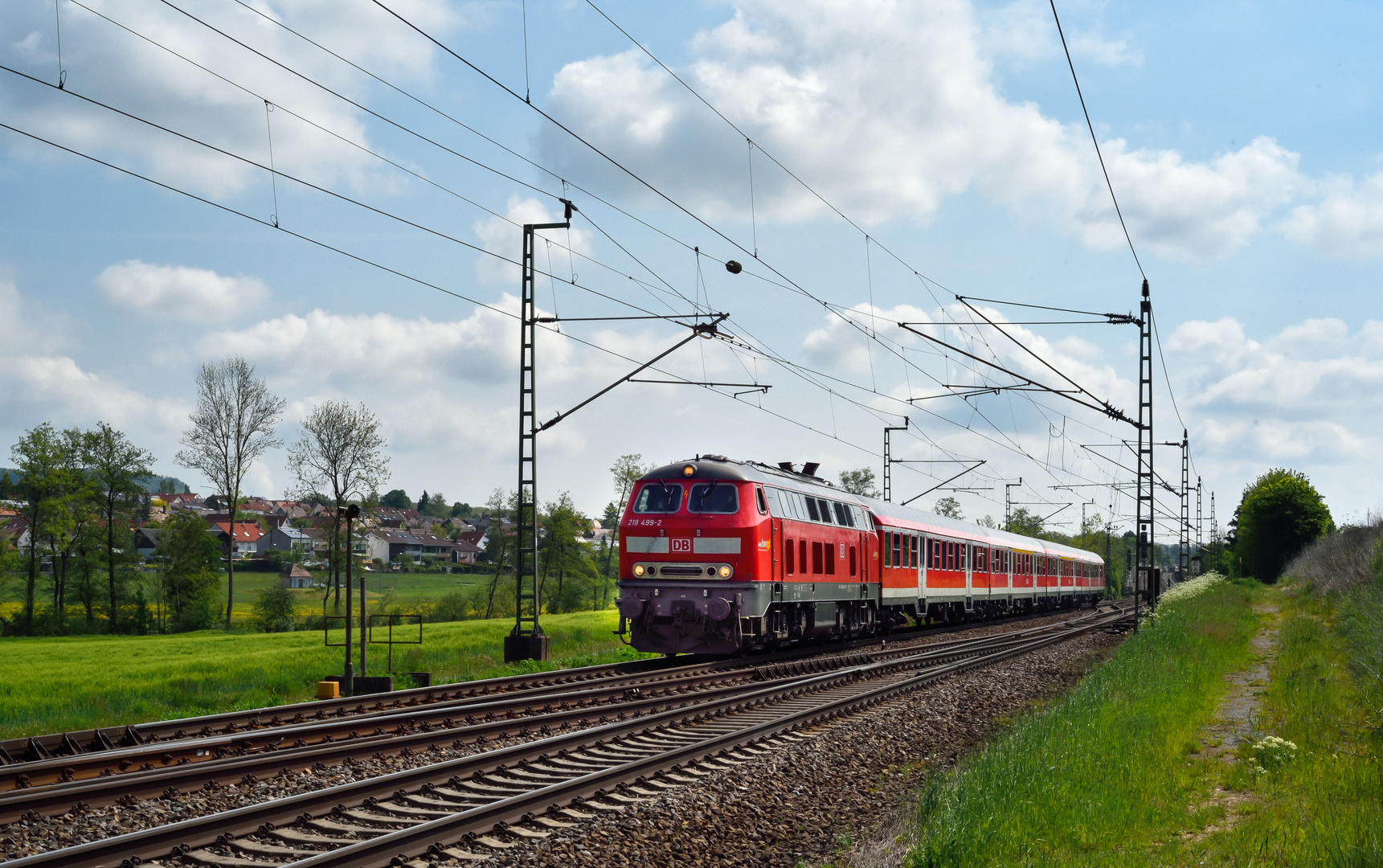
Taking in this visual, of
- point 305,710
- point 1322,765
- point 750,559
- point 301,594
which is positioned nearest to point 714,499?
point 750,559

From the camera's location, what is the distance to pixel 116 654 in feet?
129

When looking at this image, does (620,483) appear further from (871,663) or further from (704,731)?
(704,731)

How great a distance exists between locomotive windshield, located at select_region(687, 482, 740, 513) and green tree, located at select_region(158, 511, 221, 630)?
4655cm

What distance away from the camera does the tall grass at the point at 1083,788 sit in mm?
7738

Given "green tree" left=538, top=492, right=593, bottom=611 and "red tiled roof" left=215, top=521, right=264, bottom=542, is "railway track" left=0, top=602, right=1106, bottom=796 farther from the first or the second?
"red tiled roof" left=215, top=521, right=264, bottom=542

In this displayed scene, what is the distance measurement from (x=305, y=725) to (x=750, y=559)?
1059 centimetres

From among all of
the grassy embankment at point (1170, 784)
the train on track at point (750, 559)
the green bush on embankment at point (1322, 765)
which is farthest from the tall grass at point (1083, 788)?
the train on track at point (750, 559)

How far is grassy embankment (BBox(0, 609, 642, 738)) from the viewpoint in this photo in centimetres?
1767

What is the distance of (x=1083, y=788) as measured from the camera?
9609 millimetres

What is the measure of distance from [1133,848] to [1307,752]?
4.31m

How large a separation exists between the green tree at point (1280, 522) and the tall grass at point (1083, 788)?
210 feet

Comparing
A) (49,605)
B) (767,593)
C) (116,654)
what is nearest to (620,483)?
(49,605)

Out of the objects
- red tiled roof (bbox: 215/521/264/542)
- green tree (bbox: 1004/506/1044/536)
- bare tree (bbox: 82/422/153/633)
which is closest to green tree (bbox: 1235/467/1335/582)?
green tree (bbox: 1004/506/1044/536)

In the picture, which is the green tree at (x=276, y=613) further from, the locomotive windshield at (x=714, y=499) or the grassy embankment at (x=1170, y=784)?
the grassy embankment at (x=1170, y=784)
